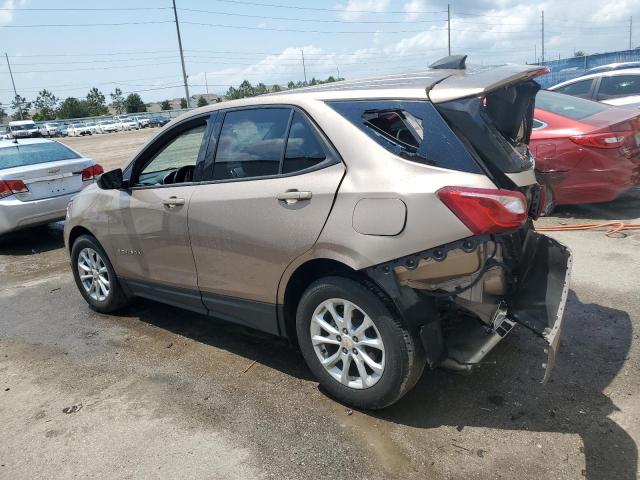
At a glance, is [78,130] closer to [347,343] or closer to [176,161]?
[176,161]

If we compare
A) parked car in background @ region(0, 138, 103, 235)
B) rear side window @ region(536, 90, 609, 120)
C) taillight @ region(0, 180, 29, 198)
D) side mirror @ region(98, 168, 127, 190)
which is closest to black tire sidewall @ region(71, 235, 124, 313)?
side mirror @ region(98, 168, 127, 190)

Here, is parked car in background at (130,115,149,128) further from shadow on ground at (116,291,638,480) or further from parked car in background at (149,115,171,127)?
shadow on ground at (116,291,638,480)

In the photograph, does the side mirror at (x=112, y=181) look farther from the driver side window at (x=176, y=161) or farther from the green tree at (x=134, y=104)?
the green tree at (x=134, y=104)

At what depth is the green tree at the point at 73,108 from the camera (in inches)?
3588

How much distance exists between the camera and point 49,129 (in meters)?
62.2

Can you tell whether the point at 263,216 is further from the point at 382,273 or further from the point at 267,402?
the point at 267,402

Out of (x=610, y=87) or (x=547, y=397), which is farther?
→ (x=610, y=87)

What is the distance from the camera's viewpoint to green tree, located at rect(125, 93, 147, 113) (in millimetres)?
92875

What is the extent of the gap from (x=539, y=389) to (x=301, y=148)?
1.99m

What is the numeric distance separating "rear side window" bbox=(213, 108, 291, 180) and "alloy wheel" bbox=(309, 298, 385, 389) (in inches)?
36.0

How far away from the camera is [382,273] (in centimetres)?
283

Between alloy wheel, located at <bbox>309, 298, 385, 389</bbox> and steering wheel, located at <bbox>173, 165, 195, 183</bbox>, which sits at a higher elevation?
steering wheel, located at <bbox>173, 165, 195, 183</bbox>

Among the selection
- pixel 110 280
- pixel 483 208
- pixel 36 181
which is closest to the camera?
pixel 483 208

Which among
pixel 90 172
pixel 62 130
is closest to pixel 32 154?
pixel 90 172
